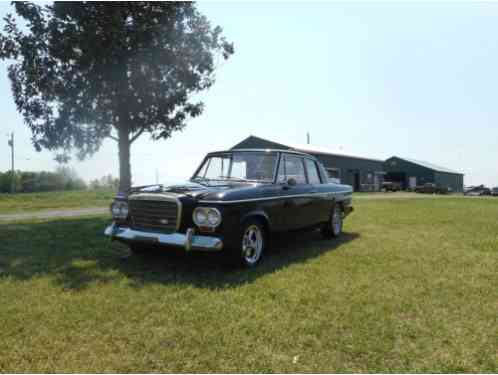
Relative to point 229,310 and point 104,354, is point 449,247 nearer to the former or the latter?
point 229,310

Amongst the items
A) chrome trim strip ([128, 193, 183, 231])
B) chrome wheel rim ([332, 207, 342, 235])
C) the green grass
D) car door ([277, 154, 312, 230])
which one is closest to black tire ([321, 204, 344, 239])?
chrome wheel rim ([332, 207, 342, 235])

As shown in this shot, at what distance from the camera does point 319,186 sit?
256 inches

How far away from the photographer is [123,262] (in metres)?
5.07

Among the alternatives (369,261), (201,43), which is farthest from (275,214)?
(201,43)

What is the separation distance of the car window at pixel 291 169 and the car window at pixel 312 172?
0.77ft

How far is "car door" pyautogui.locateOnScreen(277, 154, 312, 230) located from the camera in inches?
212

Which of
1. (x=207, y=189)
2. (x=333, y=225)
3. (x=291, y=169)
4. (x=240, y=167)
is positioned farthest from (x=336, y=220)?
(x=207, y=189)

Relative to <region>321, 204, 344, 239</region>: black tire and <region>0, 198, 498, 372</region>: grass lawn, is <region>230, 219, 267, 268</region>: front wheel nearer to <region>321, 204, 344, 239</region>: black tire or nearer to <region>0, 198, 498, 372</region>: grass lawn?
<region>0, 198, 498, 372</region>: grass lawn

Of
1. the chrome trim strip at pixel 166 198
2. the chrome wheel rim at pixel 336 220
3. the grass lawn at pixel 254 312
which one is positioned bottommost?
the grass lawn at pixel 254 312

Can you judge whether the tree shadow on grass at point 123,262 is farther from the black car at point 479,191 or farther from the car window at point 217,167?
the black car at point 479,191

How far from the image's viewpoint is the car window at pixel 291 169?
18.1ft

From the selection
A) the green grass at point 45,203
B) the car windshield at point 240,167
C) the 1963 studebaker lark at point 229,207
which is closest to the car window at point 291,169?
the 1963 studebaker lark at point 229,207

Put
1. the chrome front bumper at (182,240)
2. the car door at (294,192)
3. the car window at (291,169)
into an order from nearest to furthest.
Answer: the chrome front bumper at (182,240)
the car door at (294,192)
the car window at (291,169)

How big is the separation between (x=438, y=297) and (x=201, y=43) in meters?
11.5
